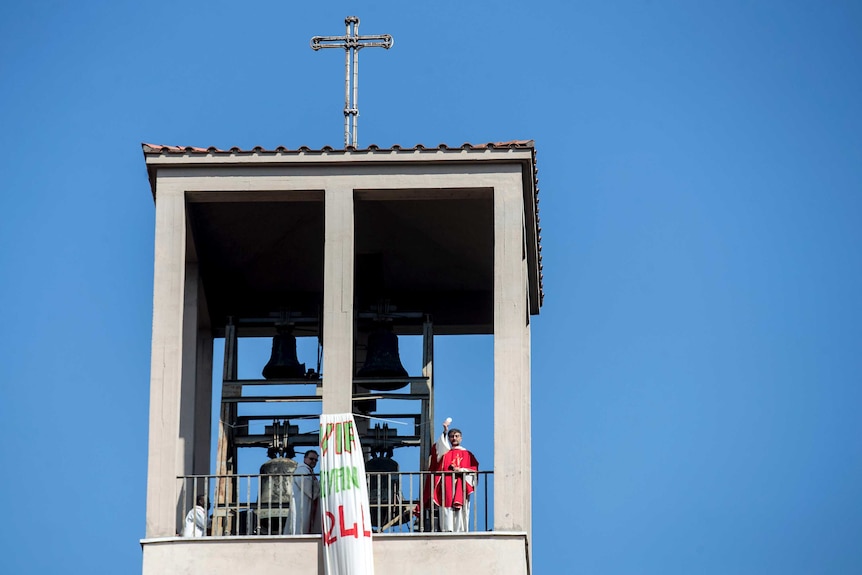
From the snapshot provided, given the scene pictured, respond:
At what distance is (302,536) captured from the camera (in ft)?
98.0

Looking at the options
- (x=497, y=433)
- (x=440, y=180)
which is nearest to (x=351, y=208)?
(x=440, y=180)

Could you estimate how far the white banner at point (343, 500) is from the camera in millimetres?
29547

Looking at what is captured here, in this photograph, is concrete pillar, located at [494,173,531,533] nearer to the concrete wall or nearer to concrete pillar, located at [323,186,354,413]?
the concrete wall

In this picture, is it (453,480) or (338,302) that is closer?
(453,480)

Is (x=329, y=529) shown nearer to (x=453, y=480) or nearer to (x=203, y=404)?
(x=453, y=480)

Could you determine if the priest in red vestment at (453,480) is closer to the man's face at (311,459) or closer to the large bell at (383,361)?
the man's face at (311,459)

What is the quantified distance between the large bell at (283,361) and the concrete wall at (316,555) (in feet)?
12.5

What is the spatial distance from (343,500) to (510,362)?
96.3 inches

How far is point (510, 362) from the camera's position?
101ft

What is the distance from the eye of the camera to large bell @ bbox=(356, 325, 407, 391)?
32.9m

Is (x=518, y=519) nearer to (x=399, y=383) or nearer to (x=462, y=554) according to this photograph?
(x=462, y=554)

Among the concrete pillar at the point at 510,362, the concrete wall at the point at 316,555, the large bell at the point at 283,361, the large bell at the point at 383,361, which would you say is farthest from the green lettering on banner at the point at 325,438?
the large bell at the point at 283,361

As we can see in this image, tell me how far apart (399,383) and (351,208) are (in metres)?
2.74

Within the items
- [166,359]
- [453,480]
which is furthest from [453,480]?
[166,359]
